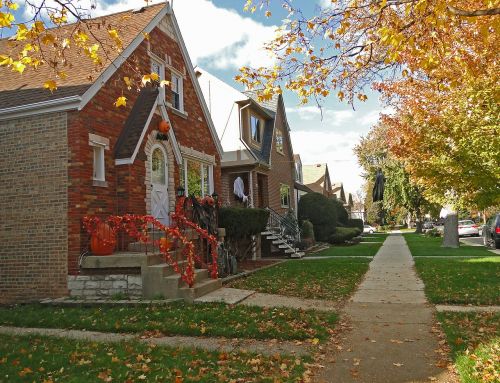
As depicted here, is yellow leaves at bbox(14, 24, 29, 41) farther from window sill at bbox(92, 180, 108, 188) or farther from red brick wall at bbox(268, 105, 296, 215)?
red brick wall at bbox(268, 105, 296, 215)

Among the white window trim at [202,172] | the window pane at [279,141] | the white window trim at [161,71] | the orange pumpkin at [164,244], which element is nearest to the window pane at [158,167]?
the white window trim at [202,172]

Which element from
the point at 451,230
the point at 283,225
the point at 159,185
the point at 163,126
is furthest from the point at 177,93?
the point at 451,230

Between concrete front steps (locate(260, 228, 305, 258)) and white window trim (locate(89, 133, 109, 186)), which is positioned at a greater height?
white window trim (locate(89, 133, 109, 186))

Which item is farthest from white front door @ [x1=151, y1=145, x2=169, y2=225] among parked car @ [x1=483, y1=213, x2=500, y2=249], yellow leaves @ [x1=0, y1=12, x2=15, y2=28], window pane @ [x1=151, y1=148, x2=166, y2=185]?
parked car @ [x1=483, y1=213, x2=500, y2=249]

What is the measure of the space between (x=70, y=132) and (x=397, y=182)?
125ft

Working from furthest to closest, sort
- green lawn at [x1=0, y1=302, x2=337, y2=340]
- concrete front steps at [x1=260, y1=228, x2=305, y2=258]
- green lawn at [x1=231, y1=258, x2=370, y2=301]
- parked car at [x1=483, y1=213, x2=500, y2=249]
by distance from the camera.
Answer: parked car at [x1=483, y1=213, x2=500, y2=249] < concrete front steps at [x1=260, y1=228, x2=305, y2=258] < green lawn at [x1=231, y1=258, x2=370, y2=301] < green lawn at [x1=0, y1=302, x2=337, y2=340]

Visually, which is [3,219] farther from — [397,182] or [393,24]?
[397,182]

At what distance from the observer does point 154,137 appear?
11898 millimetres

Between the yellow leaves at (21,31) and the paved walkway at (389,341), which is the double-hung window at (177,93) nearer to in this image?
the paved walkway at (389,341)

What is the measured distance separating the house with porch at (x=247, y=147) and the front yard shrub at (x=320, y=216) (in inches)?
124

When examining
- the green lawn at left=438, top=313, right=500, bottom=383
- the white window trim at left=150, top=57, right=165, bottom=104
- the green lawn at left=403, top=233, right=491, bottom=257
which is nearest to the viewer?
the green lawn at left=438, top=313, right=500, bottom=383

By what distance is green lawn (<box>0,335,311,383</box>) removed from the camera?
4766 millimetres

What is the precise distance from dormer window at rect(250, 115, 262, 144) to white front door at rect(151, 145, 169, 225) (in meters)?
9.54

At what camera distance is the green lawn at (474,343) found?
14.9 ft
